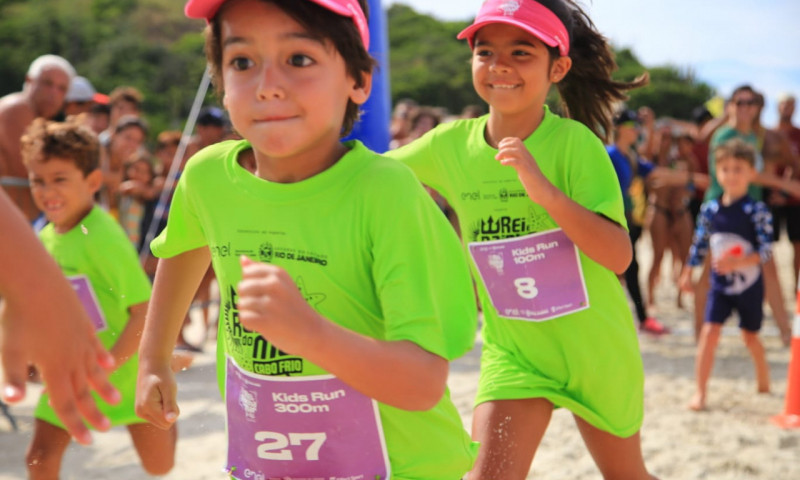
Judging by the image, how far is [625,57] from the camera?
44.6 m

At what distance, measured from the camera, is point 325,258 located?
1.72 m

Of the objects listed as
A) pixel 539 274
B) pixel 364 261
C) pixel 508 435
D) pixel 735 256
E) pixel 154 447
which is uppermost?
pixel 364 261

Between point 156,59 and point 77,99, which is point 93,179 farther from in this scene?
point 156,59

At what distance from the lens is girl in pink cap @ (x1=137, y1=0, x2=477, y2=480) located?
160cm

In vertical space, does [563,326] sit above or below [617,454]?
above

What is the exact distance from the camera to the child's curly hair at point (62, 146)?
11.2 feet

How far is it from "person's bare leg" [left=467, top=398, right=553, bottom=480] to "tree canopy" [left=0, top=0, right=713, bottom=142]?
27.6 metres

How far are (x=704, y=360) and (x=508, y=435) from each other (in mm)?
3088

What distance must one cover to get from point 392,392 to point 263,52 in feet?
2.23

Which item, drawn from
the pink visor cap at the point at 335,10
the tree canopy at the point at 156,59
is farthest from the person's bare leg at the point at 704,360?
the tree canopy at the point at 156,59

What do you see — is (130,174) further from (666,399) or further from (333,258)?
(333,258)

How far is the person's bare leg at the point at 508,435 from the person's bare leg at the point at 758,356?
3406 mm

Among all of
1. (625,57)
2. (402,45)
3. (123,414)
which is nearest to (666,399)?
(123,414)

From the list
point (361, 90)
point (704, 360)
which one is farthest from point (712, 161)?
point (361, 90)
